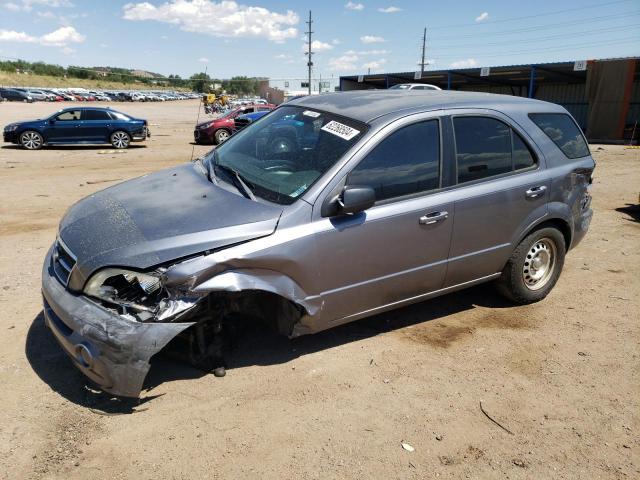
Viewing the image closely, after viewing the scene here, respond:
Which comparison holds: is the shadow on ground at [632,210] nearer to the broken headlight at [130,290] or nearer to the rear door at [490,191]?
the rear door at [490,191]

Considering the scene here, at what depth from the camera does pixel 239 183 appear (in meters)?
3.56

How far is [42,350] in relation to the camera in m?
3.59

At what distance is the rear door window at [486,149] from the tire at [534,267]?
71 centimetres

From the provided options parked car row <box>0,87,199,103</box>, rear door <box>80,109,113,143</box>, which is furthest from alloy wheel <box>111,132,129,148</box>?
parked car row <box>0,87,199,103</box>

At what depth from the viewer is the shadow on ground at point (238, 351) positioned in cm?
311

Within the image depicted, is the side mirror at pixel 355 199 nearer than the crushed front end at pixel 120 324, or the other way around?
the crushed front end at pixel 120 324

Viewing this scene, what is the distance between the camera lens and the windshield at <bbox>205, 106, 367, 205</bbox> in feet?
11.1

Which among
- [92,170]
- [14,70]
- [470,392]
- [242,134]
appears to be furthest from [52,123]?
[14,70]

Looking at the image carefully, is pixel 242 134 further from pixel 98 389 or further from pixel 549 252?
pixel 549 252

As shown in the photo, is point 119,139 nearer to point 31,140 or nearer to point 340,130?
point 31,140

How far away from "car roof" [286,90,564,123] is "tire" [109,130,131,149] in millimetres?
14193

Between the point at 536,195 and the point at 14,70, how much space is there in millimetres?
107418

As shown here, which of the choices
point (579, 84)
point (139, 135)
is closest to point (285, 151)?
point (139, 135)

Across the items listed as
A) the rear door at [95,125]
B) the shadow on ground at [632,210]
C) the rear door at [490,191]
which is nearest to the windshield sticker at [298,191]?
the rear door at [490,191]
